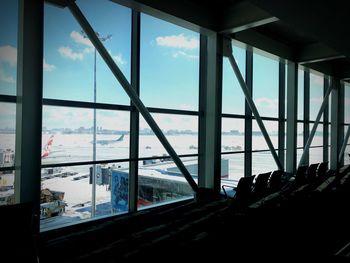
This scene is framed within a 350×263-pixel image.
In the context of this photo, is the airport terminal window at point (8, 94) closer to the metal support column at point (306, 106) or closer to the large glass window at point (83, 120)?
the large glass window at point (83, 120)

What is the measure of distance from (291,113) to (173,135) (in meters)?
5.48

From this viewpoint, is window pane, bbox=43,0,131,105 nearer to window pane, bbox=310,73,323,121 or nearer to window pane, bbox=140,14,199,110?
window pane, bbox=140,14,199,110

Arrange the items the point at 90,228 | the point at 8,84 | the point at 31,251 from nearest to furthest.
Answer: the point at 31,251 → the point at 8,84 → the point at 90,228

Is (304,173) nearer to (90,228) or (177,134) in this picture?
(177,134)

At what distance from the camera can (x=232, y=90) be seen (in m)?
8.50

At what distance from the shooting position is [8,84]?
A: 162 inches

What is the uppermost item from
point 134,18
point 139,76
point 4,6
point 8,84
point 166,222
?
point 134,18

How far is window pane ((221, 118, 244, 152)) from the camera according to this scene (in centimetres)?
812

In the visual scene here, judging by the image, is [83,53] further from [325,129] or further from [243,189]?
[325,129]

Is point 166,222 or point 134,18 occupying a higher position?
point 134,18

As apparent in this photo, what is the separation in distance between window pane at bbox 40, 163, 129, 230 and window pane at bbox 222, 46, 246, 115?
3.95m

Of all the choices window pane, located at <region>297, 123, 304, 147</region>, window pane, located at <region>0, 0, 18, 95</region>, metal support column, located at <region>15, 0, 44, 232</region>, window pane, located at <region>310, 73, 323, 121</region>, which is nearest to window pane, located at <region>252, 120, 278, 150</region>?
window pane, located at <region>297, 123, 304, 147</region>

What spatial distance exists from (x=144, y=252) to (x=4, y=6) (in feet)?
13.7

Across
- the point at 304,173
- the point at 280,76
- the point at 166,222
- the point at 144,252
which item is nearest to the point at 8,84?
the point at 144,252
